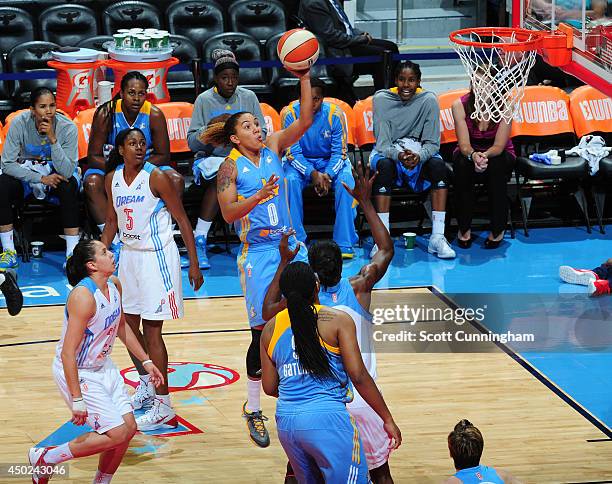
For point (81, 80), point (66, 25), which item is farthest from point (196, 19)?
point (81, 80)

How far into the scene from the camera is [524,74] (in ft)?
28.3

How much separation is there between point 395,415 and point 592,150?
192 inches

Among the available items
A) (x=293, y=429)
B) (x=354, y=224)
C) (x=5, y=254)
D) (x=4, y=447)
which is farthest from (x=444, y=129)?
(x=293, y=429)

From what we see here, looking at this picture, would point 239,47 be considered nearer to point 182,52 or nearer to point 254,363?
point 182,52

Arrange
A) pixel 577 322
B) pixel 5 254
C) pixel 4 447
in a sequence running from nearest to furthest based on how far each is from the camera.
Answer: pixel 4 447
pixel 577 322
pixel 5 254

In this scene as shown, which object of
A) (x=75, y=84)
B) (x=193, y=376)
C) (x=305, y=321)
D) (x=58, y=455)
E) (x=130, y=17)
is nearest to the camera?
(x=305, y=321)

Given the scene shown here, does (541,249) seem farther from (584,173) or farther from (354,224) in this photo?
(354,224)

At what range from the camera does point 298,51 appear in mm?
6816

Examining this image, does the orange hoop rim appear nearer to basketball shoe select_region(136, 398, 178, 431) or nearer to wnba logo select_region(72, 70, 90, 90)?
basketball shoe select_region(136, 398, 178, 431)

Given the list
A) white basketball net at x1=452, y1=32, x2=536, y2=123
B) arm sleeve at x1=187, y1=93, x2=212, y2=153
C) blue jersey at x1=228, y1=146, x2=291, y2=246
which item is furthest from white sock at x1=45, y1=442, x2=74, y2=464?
arm sleeve at x1=187, y1=93, x2=212, y2=153

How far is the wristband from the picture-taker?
5.46 m

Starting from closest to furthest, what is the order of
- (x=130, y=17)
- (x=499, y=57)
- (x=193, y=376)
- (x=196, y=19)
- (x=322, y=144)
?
1. (x=193, y=376)
2. (x=499, y=57)
3. (x=322, y=144)
4. (x=130, y=17)
5. (x=196, y=19)

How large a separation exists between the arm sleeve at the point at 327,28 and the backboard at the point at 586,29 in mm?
4261

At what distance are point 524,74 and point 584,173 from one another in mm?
2396
